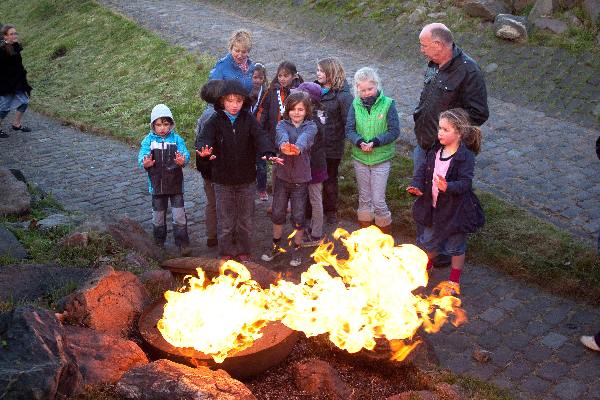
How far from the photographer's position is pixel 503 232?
25.2 ft

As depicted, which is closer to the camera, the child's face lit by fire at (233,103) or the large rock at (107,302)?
the large rock at (107,302)

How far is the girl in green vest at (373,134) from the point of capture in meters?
7.39

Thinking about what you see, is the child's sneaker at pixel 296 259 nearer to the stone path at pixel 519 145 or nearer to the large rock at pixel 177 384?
the large rock at pixel 177 384

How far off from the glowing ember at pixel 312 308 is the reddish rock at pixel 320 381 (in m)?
0.25

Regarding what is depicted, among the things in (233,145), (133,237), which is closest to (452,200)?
(233,145)

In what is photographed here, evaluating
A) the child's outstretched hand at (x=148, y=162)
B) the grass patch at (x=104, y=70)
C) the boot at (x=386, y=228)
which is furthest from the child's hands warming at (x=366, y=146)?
the grass patch at (x=104, y=70)

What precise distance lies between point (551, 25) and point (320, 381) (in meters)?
9.62

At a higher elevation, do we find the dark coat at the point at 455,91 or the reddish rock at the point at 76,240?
the dark coat at the point at 455,91

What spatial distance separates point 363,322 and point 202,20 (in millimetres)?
13948

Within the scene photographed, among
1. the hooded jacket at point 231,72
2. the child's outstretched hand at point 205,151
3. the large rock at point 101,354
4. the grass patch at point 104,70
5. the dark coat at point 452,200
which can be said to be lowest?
the grass patch at point 104,70

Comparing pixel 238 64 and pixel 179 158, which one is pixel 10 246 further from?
pixel 238 64

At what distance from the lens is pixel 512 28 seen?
12.4m

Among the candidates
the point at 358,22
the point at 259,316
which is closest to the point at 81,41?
the point at 358,22

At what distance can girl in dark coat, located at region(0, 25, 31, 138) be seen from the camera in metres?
11.8
